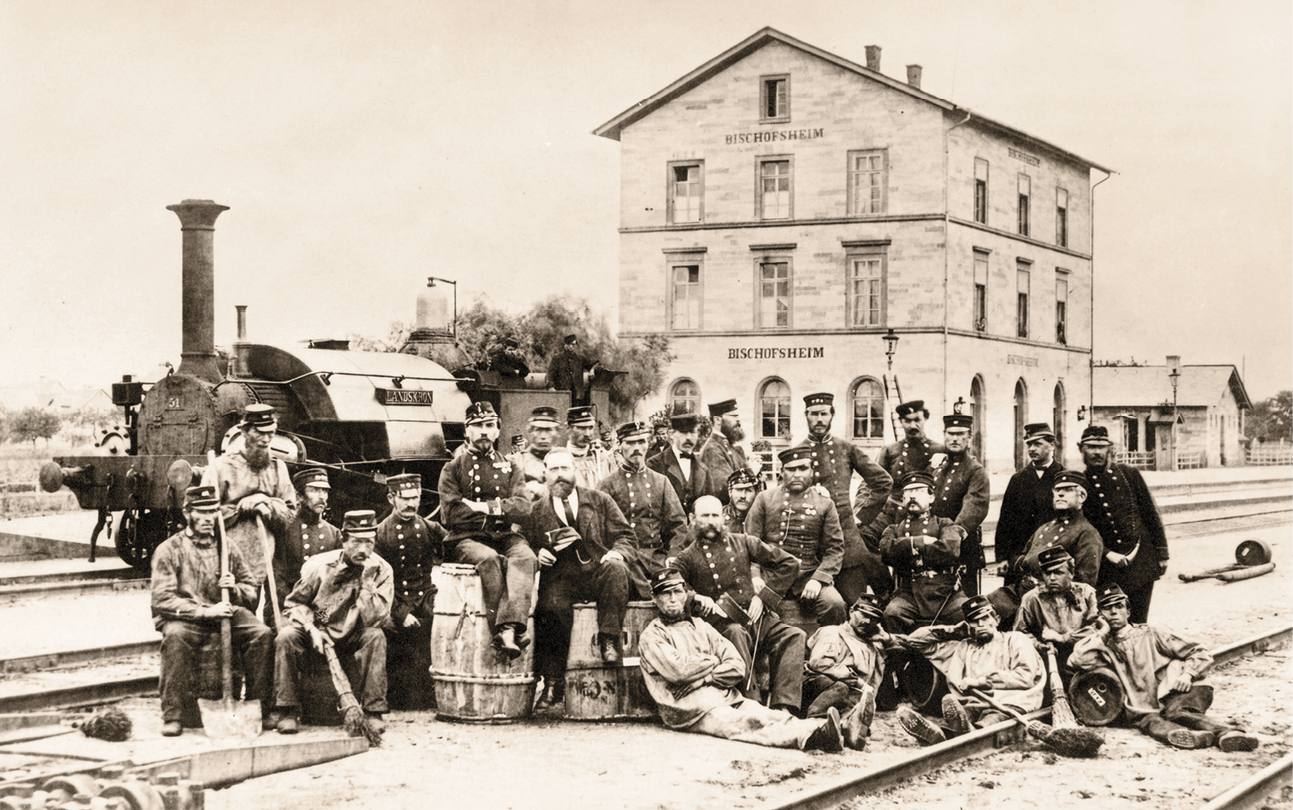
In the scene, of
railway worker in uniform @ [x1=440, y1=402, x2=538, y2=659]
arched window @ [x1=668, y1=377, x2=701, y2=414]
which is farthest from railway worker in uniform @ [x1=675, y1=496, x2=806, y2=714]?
arched window @ [x1=668, y1=377, x2=701, y2=414]

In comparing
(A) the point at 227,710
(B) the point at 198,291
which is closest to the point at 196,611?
(A) the point at 227,710

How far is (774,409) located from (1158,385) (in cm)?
2309

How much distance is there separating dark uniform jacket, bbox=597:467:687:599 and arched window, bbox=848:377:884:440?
2950cm

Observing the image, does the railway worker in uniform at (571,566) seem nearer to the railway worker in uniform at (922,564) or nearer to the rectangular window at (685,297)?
the railway worker in uniform at (922,564)

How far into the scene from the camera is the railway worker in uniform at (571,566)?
27.1 feet

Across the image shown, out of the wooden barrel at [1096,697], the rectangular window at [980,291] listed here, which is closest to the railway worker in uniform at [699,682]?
the wooden barrel at [1096,697]

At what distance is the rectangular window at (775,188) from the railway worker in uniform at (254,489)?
31.0 metres

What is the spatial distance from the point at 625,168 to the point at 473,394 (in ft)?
81.6

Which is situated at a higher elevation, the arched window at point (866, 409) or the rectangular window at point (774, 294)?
the rectangular window at point (774, 294)

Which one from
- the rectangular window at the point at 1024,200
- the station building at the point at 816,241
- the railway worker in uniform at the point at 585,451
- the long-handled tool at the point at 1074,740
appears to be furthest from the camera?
the rectangular window at the point at 1024,200

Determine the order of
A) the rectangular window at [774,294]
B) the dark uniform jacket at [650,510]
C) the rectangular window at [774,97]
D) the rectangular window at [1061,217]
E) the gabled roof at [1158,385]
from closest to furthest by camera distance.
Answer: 1. the dark uniform jacket at [650,510]
2. the rectangular window at [774,97]
3. the rectangular window at [774,294]
4. the rectangular window at [1061,217]
5. the gabled roof at [1158,385]

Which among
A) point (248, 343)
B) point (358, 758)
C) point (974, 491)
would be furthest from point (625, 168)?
point (358, 758)

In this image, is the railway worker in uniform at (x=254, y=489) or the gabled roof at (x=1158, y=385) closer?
the railway worker in uniform at (x=254, y=489)

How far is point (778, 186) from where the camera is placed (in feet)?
129
